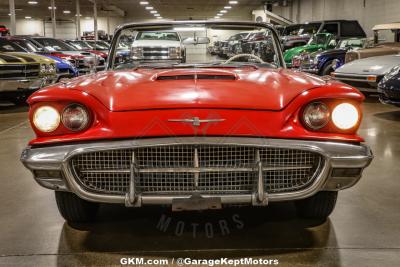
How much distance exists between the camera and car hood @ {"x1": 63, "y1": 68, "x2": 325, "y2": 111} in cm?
230

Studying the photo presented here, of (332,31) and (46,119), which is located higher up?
(332,31)

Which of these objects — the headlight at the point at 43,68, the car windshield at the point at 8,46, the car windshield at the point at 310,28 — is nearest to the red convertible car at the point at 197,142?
the headlight at the point at 43,68

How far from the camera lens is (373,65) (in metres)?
8.23

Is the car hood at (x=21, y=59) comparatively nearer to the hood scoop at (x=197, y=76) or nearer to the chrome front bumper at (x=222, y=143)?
the hood scoop at (x=197, y=76)

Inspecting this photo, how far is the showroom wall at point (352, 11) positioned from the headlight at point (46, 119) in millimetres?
14945

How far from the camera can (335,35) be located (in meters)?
13.6

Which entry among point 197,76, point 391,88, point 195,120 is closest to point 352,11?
point 391,88

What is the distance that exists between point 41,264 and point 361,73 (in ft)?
23.2

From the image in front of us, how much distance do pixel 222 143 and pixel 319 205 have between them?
965 mm

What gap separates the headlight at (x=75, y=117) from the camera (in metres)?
2.39

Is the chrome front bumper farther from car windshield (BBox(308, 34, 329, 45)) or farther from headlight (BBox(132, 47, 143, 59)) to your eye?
car windshield (BBox(308, 34, 329, 45))

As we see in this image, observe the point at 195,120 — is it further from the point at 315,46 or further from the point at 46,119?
the point at 315,46

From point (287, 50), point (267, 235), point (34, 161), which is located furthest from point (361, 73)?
point (34, 161)

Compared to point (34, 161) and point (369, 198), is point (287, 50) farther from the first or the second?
point (34, 161)
